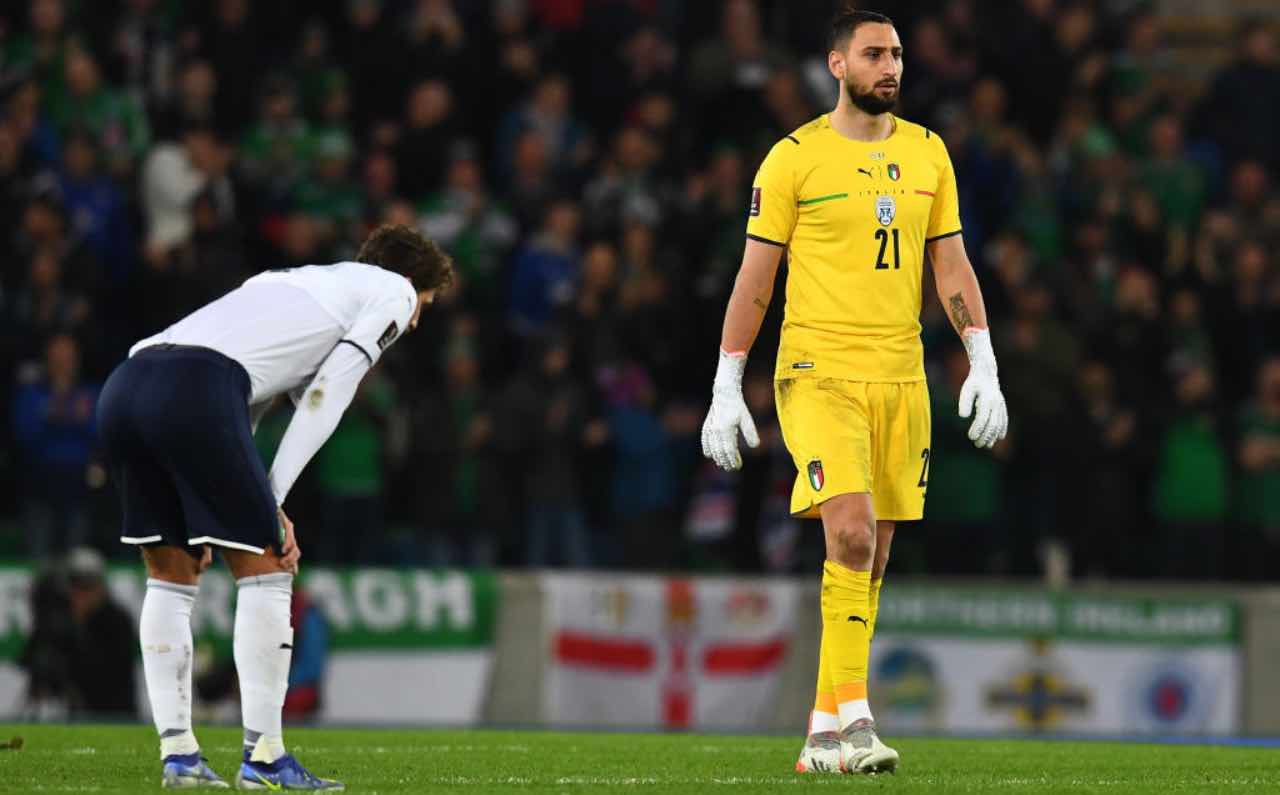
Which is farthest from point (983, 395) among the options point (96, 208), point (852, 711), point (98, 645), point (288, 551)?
point (96, 208)

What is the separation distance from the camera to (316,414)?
7.52 m

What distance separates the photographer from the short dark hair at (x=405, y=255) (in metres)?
8.02

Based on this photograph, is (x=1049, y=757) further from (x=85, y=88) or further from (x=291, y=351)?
(x=85, y=88)

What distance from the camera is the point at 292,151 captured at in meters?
17.9

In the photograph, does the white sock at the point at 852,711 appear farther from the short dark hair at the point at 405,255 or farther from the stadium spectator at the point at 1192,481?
the stadium spectator at the point at 1192,481

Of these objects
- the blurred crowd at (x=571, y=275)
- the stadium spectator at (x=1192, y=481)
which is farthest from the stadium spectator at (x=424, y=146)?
the stadium spectator at (x=1192, y=481)

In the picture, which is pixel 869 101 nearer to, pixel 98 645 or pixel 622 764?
pixel 622 764

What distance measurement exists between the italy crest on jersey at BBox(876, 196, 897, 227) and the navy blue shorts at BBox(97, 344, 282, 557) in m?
2.57

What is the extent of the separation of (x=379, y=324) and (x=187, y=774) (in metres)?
1.61

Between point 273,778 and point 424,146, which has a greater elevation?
point 424,146

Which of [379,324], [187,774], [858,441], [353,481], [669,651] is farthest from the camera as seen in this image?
[669,651]

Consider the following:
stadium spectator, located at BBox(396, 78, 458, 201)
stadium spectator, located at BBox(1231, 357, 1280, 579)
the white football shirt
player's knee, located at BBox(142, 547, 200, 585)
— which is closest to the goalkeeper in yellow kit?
the white football shirt

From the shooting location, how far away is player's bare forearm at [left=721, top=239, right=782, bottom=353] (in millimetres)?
8711

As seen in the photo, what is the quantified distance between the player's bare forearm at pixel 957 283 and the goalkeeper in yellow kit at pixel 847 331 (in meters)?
0.18
